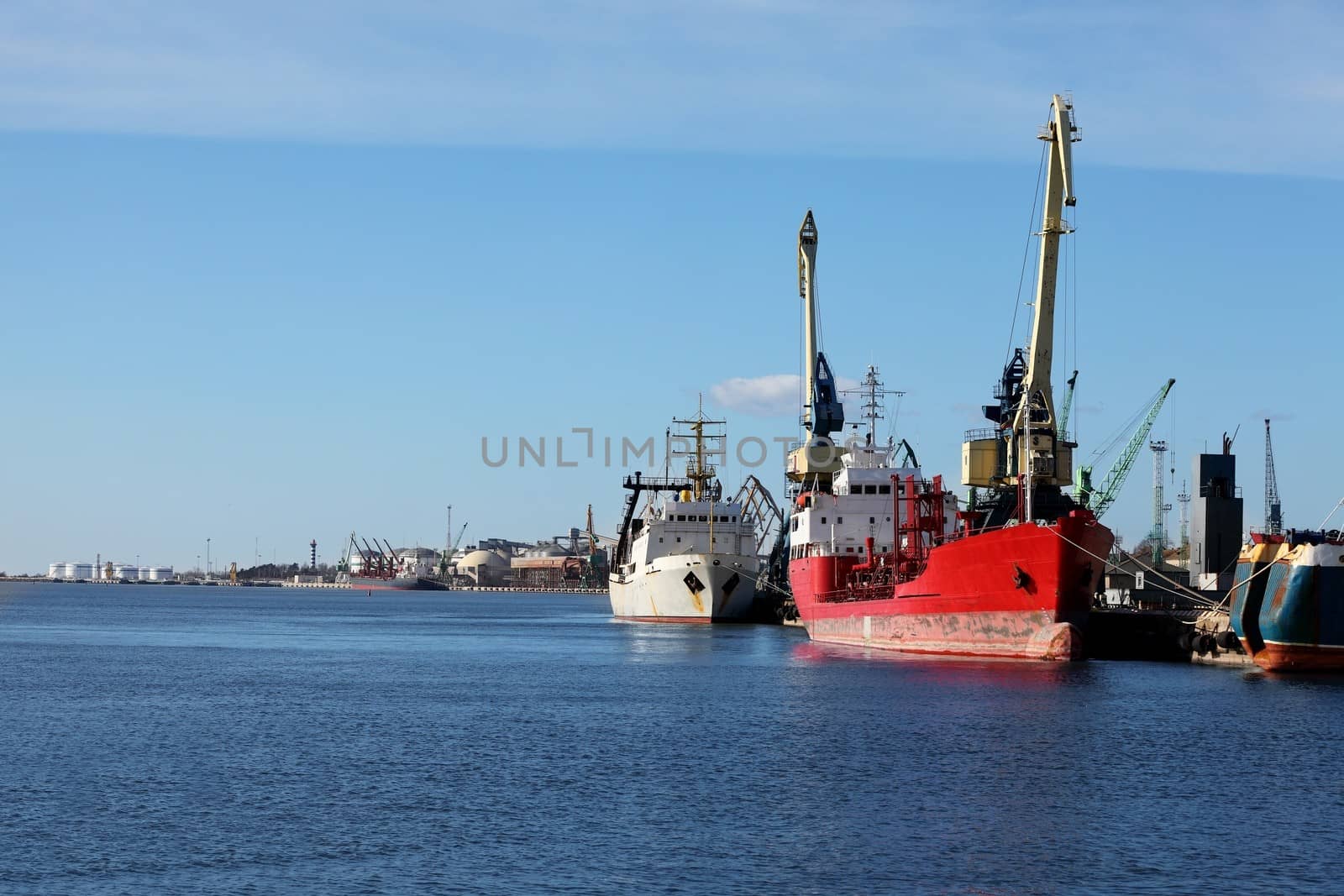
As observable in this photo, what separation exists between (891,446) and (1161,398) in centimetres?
4839

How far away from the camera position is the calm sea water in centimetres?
2230

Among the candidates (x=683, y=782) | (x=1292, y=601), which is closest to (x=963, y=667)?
(x=1292, y=601)

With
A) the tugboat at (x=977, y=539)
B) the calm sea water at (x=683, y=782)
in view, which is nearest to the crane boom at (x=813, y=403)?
the tugboat at (x=977, y=539)

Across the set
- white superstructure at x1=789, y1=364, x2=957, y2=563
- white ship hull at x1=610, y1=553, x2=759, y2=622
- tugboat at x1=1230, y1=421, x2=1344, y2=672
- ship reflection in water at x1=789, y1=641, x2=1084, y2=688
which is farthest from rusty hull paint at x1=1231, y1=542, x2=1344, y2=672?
white ship hull at x1=610, y1=553, x2=759, y2=622

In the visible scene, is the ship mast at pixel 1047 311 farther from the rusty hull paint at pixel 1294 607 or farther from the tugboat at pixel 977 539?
the rusty hull paint at pixel 1294 607

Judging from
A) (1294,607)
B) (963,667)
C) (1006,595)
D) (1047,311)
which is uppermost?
(1047,311)

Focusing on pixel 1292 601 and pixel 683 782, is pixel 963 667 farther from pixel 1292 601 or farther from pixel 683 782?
pixel 683 782

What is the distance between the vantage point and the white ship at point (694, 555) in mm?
93312

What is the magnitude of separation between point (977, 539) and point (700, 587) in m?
A: 44.7

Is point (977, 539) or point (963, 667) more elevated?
point (977, 539)

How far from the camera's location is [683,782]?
29719mm

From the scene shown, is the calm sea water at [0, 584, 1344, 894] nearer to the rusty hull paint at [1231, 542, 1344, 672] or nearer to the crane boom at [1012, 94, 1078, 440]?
the rusty hull paint at [1231, 542, 1344, 672]

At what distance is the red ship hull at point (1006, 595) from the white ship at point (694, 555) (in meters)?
32.9

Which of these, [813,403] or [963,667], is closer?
[963,667]
